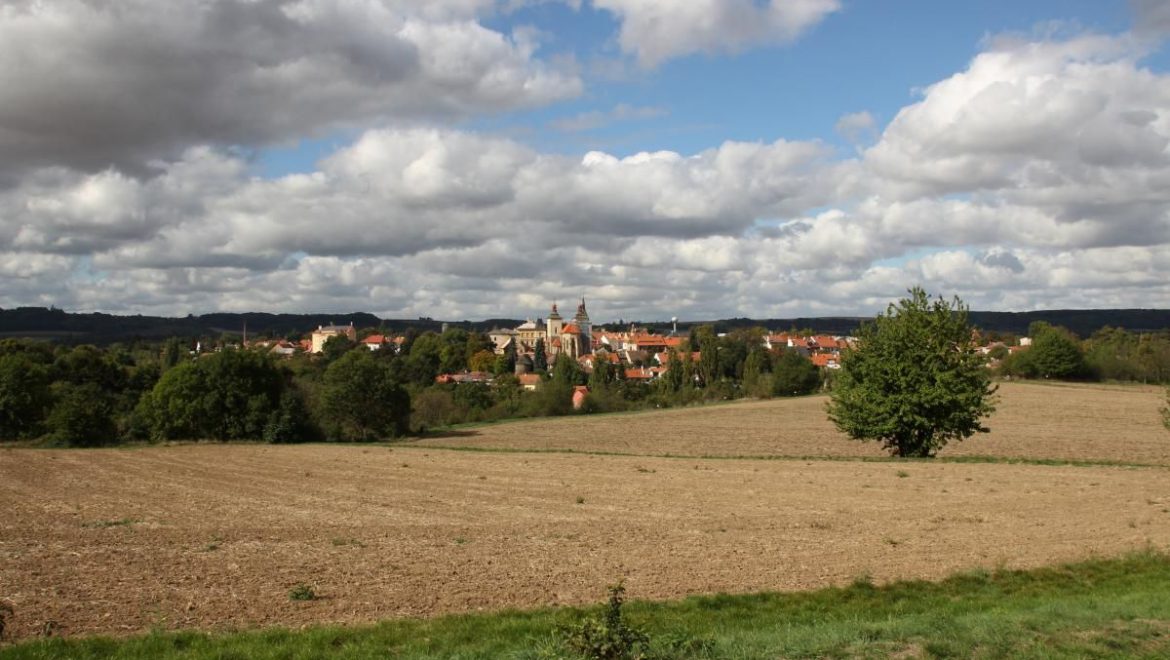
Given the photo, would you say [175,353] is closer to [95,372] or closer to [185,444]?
[95,372]

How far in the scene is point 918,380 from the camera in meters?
39.9

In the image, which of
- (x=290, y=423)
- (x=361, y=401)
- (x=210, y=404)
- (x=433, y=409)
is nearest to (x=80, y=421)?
(x=210, y=404)

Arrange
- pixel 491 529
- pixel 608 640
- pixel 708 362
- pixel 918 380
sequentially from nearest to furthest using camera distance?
pixel 608 640 < pixel 491 529 < pixel 918 380 < pixel 708 362

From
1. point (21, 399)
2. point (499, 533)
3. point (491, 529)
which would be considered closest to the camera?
point (499, 533)

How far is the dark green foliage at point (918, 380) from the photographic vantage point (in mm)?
39719

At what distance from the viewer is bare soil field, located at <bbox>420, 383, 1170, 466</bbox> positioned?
5528 centimetres

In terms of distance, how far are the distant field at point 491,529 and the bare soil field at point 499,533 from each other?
83 mm

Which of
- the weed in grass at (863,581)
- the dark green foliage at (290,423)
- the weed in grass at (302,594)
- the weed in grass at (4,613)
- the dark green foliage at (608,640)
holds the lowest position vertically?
the dark green foliage at (290,423)

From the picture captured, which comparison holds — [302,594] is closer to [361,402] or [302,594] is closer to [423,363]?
[361,402]

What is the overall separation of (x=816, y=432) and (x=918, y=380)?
3049 centimetres

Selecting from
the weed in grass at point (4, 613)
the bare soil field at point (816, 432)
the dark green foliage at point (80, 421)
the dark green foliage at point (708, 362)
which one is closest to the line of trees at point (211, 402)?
the dark green foliage at point (80, 421)

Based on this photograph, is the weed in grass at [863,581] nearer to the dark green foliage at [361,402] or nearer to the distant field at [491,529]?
the distant field at [491,529]

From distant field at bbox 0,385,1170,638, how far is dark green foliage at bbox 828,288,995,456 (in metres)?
2.40

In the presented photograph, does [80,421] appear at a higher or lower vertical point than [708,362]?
lower
